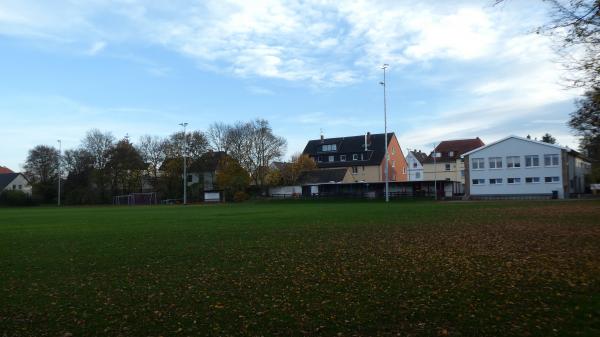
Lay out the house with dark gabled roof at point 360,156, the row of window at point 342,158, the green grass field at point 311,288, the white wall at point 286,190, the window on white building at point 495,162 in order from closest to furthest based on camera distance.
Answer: the green grass field at point 311,288
the window on white building at point 495,162
the white wall at point 286,190
the house with dark gabled roof at point 360,156
the row of window at point 342,158

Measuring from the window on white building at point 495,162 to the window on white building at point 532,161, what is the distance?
3449mm

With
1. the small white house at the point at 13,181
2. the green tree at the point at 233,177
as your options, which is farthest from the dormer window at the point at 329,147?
the small white house at the point at 13,181

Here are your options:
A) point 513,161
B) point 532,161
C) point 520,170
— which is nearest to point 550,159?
point 532,161

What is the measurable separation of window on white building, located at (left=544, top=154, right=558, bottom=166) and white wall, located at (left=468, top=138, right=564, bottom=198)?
39 cm

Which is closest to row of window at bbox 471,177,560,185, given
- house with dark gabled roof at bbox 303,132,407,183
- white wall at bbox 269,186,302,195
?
house with dark gabled roof at bbox 303,132,407,183

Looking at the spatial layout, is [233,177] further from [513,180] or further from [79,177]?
[513,180]

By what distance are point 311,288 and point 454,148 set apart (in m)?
98.9

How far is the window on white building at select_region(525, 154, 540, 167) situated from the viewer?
2559 inches

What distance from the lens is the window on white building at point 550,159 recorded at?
63656 millimetres

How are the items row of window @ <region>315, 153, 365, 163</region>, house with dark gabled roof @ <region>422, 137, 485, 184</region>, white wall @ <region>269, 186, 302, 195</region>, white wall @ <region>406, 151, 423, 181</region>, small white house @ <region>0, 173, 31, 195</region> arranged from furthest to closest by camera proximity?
1. small white house @ <region>0, 173, 31, 195</region>
2. white wall @ <region>406, 151, 423, 181</region>
3. house with dark gabled roof @ <region>422, 137, 485, 184</region>
4. row of window @ <region>315, 153, 365, 163</region>
5. white wall @ <region>269, 186, 302, 195</region>

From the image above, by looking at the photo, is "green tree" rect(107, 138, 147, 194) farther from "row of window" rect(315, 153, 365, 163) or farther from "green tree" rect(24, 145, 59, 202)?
"row of window" rect(315, 153, 365, 163)

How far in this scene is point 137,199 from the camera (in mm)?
93688

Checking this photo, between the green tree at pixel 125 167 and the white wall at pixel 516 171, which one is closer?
the white wall at pixel 516 171

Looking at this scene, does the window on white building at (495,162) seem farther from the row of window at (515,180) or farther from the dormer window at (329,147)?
the dormer window at (329,147)
